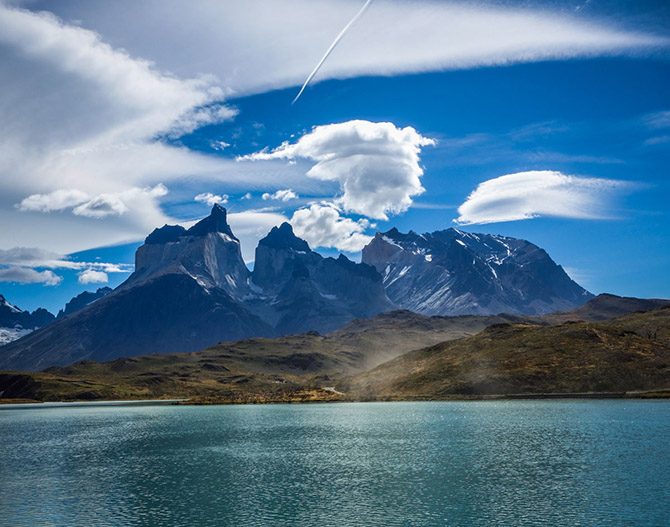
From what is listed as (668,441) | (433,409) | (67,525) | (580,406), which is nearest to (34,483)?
(67,525)

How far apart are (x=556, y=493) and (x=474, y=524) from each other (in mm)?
16428

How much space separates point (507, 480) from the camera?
73.1 m

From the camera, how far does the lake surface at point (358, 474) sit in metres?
58.8

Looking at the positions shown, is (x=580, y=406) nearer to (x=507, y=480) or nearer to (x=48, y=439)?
(x=507, y=480)

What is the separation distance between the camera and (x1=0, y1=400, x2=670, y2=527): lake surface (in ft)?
193

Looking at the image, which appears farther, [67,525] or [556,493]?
[556,493]

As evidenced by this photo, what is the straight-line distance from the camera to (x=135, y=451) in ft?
376

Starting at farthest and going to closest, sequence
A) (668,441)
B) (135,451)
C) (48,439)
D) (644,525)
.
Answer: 1. (48,439)
2. (135,451)
3. (668,441)
4. (644,525)

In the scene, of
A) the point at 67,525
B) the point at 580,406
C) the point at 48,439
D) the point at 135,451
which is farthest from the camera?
the point at 580,406

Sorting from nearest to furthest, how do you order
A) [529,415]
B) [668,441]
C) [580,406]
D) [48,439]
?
[668,441]
[48,439]
[529,415]
[580,406]

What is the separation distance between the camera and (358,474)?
81625 millimetres

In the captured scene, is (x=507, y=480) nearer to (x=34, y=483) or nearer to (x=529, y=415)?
(x=34, y=483)

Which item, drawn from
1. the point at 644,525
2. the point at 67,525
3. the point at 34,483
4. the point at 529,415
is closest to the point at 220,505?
the point at 67,525

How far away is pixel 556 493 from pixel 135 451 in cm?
8033
